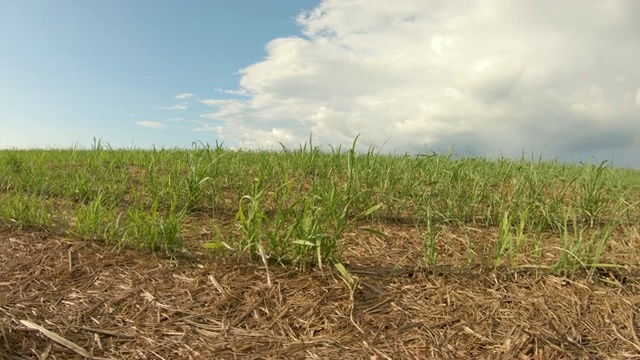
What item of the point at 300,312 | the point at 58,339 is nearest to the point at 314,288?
the point at 300,312

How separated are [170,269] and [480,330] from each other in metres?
1.68

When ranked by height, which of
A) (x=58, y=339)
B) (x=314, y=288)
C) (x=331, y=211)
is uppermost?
(x=331, y=211)

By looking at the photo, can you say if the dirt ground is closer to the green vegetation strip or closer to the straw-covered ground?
the straw-covered ground

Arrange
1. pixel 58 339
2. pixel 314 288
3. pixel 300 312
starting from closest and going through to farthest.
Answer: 1. pixel 58 339
2. pixel 300 312
3. pixel 314 288

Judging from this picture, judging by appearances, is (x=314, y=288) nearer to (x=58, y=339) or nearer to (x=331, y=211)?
(x=331, y=211)

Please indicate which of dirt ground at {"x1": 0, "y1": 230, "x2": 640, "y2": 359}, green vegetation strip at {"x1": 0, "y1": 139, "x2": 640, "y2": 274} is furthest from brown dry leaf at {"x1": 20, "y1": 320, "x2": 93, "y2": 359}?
green vegetation strip at {"x1": 0, "y1": 139, "x2": 640, "y2": 274}

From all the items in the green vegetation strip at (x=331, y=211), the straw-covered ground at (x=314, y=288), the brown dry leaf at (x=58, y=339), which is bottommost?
the brown dry leaf at (x=58, y=339)

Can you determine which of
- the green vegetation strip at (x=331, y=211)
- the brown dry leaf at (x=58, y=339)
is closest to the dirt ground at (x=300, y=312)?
the brown dry leaf at (x=58, y=339)

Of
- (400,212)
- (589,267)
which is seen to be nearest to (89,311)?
(400,212)

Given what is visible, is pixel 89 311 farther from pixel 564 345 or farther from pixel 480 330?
pixel 564 345

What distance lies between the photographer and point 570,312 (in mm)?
2014

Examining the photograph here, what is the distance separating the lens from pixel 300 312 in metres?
1.96

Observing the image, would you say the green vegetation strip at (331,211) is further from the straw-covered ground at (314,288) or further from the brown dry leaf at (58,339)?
the brown dry leaf at (58,339)

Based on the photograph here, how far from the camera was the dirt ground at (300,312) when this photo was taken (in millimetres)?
1787
